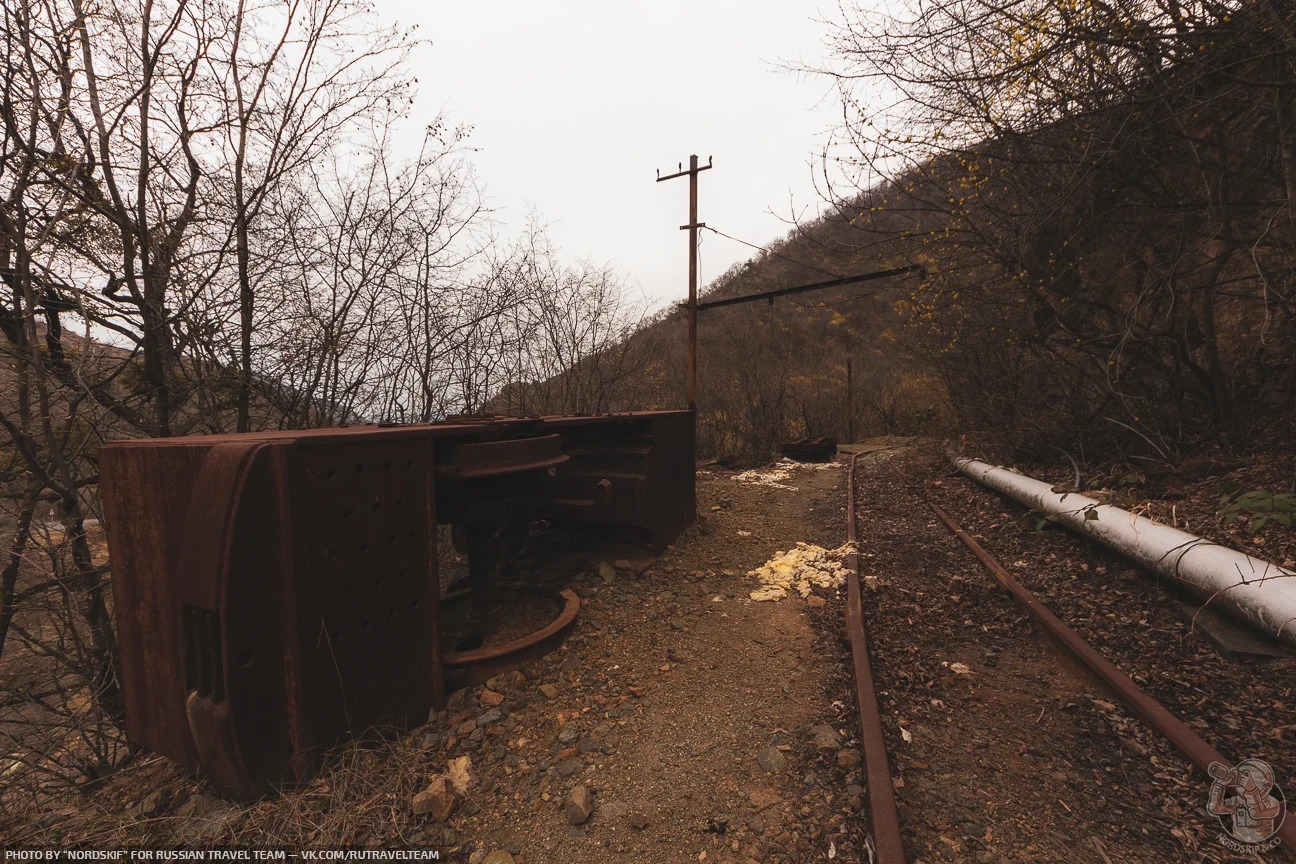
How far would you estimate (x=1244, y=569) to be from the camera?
280cm

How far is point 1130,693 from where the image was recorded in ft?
7.68

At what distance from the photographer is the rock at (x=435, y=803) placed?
5.78 feet

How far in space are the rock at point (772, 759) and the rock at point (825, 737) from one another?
17cm

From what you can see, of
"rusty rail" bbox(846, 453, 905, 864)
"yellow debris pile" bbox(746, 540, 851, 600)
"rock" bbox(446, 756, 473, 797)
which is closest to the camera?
"rusty rail" bbox(846, 453, 905, 864)

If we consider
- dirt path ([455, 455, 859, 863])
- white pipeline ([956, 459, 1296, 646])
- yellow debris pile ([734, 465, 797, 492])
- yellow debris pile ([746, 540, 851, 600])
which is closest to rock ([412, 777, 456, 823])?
dirt path ([455, 455, 859, 863])

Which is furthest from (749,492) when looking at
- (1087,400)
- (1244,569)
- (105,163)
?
(105,163)

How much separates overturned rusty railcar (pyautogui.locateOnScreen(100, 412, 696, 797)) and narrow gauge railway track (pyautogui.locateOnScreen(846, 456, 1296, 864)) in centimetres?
189

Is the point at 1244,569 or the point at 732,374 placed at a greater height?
the point at 732,374

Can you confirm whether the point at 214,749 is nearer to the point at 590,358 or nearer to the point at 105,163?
the point at 105,163

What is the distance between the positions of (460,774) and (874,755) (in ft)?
5.29

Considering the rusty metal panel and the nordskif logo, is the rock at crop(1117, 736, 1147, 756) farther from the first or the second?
the rusty metal panel

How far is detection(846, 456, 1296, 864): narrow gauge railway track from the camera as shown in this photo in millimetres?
1636

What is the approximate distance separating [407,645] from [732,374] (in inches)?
647

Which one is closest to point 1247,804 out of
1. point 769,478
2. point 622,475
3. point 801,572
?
point 801,572
